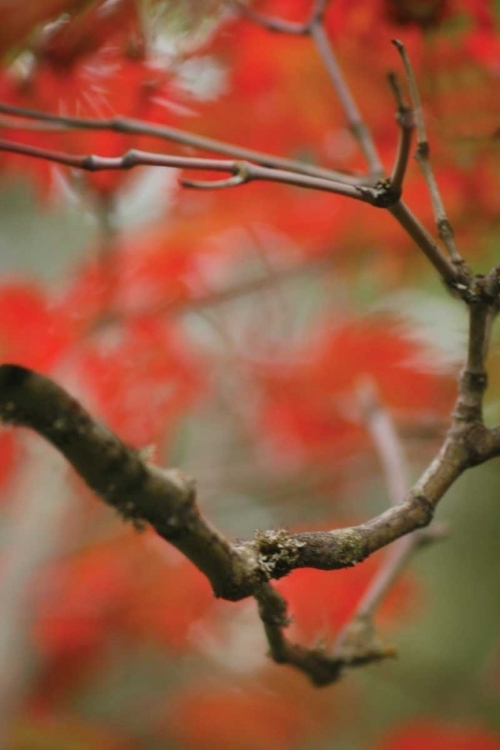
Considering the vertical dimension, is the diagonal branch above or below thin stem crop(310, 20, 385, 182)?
below

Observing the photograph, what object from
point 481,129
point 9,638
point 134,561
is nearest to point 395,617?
point 134,561

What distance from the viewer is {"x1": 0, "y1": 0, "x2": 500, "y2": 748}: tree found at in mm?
621

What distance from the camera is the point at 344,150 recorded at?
183 cm

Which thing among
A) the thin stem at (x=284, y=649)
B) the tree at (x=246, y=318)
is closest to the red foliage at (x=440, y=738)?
the tree at (x=246, y=318)

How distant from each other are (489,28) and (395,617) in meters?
1.81

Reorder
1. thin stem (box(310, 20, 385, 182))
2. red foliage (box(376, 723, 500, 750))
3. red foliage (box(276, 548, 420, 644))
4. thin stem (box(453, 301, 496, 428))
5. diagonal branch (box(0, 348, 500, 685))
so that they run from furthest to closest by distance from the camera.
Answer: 1. red foliage (box(376, 723, 500, 750))
2. red foliage (box(276, 548, 420, 644))
3. thin stem (box(310, 20, 385, 182))
4. thin stem (box(453, 301, 496, 428))
5. diagonal branch (box(0, 348, 500, 685))

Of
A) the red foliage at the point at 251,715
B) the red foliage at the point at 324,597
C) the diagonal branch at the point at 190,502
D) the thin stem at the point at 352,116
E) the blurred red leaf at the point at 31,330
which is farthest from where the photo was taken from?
the red foliage at the point at 251,715

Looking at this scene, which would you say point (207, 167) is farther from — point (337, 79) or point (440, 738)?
point (440, 738)

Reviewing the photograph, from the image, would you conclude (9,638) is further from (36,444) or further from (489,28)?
(489,28)

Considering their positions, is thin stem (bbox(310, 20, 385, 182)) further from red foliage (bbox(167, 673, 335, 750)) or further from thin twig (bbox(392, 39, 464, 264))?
red foliage (bbox(167, 673, 335, 750))

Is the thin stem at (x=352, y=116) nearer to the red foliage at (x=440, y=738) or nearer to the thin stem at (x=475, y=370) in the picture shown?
the thin stem at (x=475, y=370)

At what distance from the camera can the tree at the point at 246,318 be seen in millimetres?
621

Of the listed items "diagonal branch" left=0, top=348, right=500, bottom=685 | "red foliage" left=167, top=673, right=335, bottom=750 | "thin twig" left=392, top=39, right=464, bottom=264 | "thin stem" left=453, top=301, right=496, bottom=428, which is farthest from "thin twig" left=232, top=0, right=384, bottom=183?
"red foliage" left=167, top=673, right=335, bottom=750

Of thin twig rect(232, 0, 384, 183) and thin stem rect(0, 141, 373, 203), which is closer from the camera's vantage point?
thin stem rect(0, 141, 373, 203)
